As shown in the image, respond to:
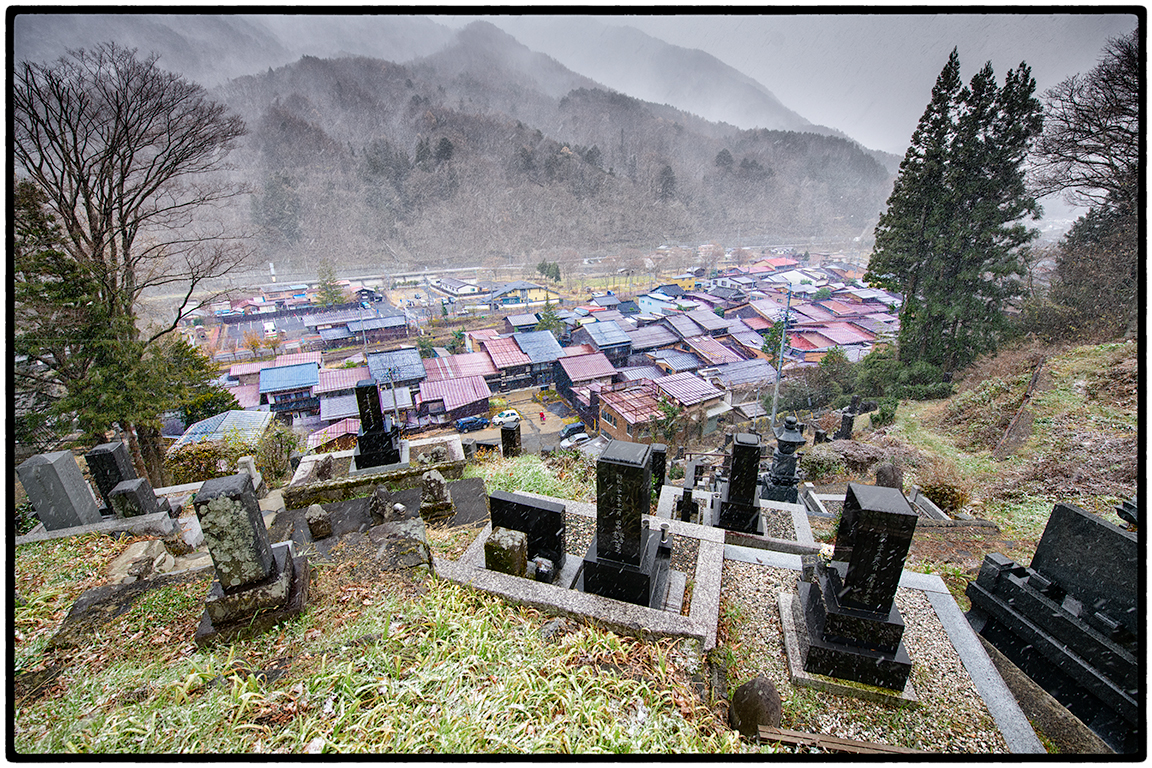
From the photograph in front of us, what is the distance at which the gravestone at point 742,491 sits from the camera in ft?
18.2

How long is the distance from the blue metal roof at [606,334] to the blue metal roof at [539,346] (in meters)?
2.66

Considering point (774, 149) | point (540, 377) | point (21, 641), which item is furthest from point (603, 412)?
point (774, 149)

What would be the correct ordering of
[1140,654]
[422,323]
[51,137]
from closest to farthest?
[1140,654] < [51,137] < [422,323]

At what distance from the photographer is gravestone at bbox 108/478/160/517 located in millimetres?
5680

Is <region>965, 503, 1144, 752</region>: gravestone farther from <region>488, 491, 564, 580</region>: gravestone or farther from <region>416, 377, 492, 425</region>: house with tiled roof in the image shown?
<region>416, 377, 492, 425</region>: house with tiled roof

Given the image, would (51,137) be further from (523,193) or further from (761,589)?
(523,193)

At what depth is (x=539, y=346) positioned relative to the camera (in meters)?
26.9

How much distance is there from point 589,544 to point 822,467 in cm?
708

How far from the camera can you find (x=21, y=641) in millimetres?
3432

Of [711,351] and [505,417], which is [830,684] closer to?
[505,417]

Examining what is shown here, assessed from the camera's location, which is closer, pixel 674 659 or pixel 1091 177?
pixel 674 659

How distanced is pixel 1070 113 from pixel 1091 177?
181cm

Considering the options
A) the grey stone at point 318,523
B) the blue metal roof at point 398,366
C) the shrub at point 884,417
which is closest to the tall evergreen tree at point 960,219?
the shrub at point 884,417

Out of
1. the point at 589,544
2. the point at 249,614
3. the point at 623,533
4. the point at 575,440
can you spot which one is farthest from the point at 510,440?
the point at 575,440
